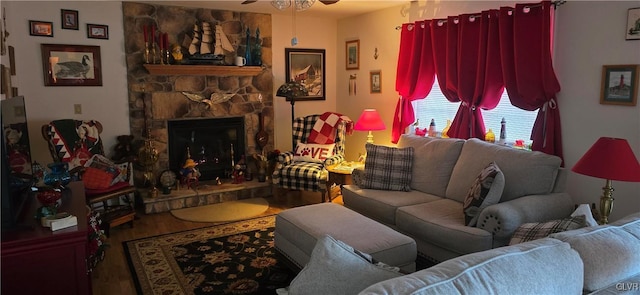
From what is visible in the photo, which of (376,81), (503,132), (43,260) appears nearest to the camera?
(43,260)

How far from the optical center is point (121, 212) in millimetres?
4129

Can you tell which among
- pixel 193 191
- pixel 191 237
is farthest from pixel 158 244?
pixel 193 191

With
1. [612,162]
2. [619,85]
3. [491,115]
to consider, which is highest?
[619,85]

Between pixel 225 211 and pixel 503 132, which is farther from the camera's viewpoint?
pixel 225 211

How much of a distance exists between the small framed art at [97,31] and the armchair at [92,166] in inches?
36.4

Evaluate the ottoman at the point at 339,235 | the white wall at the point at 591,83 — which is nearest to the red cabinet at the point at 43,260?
the ottoman at the point at 339,235

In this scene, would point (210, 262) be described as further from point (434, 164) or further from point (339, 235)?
point (434, 164)

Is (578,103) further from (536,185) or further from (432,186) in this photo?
(432,186)

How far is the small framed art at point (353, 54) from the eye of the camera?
5.71 metres

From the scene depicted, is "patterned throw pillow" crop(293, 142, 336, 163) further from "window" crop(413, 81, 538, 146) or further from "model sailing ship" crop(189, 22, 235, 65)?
"model sailing ship" crop(189, 22, 235, 65)

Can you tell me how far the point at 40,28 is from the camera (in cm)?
425

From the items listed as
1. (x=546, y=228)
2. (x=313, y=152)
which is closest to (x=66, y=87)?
(x=313, y=152)

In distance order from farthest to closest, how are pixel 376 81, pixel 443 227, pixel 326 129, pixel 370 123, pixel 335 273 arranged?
1. pixel 376 81
2. pixel 326 129
3. pixel 370 123
4. pixel 443 227
5. pixel 335 273

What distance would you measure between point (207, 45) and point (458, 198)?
3.36 meters
